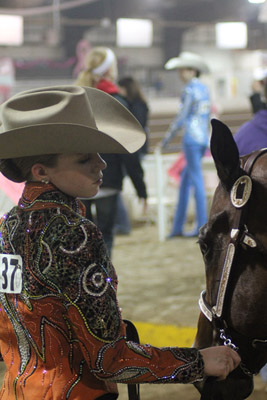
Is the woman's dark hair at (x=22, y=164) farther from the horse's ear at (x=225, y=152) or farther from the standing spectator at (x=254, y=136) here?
the standing spectator at (x=254, y=136)

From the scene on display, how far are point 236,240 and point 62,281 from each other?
21.4 inches

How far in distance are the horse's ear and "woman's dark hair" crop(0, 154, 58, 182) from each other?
483 millimetres

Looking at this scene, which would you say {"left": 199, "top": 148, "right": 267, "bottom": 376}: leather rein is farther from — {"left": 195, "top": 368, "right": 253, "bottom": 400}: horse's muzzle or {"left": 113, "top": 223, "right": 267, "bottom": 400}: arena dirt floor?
{"left": 113, "top": 223, "right": 267, "bottom": 400}: arena dirt floor

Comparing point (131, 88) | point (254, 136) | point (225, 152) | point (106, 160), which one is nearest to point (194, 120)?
point (131, 88)

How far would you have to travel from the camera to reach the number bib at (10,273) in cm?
146

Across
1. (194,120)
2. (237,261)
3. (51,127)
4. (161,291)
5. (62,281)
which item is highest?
(51,127)

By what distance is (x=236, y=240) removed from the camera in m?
1.71

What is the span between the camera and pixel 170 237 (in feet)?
25.0

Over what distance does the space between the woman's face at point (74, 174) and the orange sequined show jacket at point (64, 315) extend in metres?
0.02

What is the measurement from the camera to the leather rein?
5.59 ft

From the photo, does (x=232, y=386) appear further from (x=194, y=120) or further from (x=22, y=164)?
(x=194, y=120)

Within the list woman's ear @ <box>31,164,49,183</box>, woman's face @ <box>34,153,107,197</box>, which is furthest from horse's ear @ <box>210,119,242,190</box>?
woman's ear @ <box>31,164,49,183</box>

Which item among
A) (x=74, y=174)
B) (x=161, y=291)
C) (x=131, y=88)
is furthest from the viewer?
(x=131, y=88)

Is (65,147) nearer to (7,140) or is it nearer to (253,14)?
(7,140)
